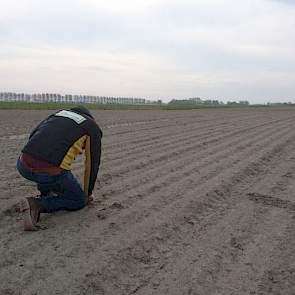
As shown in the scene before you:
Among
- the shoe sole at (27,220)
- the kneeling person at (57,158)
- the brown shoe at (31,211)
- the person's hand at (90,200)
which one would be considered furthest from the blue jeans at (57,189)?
the person's hand at (90,200)

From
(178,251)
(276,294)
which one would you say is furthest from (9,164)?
(276,294)

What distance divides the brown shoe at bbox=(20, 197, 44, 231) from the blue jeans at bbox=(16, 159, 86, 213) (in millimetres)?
113

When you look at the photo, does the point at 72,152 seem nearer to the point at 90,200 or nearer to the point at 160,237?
the point at 90,200

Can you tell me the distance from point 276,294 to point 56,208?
2523 mm

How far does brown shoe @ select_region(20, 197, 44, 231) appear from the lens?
14.2 feet

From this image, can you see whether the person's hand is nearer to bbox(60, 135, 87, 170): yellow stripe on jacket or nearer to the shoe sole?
bbox(60, 135, 87, 170): yellow stripe on jacket

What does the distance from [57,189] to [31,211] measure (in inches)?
15.2

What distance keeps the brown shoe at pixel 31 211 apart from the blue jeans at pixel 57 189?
0.11 metres

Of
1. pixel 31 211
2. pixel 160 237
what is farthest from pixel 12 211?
pixel 160 237

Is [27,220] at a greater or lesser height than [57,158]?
lesser

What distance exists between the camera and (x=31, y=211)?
14.4 ft

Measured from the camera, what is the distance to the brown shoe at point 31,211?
433 cm

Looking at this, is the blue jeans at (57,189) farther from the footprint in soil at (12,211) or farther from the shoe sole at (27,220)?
the footprint in soil at (12,211)

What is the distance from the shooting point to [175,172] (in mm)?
7535
